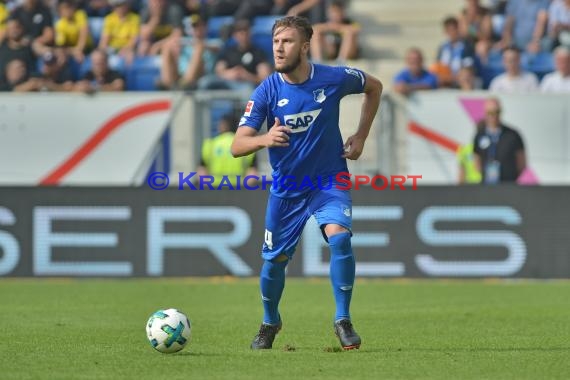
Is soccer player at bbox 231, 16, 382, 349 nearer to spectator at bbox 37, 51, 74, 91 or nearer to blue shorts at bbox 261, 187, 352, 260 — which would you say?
blue shorts at bbox 261, 187, 352, 260

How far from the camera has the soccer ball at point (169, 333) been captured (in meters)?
8.45

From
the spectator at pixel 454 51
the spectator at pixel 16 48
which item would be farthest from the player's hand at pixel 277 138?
the spectator at pixel 16 48

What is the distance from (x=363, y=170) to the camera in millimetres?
18109

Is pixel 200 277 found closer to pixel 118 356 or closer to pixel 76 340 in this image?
pixel 76 340

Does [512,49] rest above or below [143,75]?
above

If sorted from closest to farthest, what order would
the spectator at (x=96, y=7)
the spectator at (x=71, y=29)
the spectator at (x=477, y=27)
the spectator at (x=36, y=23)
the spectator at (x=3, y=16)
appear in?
the spectator at (x=477, y=27), the spectator at (x=36, y=23), the spectator at (x=71, y=29), the spectator at (x=3, y=16), the spectator at (x=96, y=7)

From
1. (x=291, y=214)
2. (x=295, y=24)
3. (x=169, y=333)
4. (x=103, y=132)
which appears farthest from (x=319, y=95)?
(x=103, y=132)

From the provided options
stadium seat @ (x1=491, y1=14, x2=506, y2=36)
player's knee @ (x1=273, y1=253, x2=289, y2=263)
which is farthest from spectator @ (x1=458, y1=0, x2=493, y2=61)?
player's knee @ (x1=273, y1=253, x2=289, y2=263)

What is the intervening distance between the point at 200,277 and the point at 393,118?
3.82 meters

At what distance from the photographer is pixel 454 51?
64.9 feet

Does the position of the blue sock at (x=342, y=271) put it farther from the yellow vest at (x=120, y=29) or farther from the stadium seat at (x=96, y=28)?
the stadium seat at (x=96, y=28)

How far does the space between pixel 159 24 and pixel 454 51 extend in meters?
5.10

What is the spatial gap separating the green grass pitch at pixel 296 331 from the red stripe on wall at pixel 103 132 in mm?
2469

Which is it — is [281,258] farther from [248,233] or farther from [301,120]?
[248,233]
